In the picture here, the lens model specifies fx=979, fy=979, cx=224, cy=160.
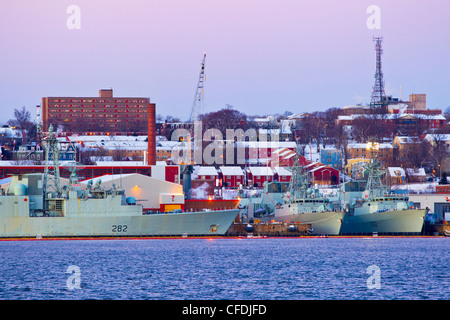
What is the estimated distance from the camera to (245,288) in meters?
50.0

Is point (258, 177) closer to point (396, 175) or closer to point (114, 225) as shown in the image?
point (396, 175)

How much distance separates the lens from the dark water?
1909 inches

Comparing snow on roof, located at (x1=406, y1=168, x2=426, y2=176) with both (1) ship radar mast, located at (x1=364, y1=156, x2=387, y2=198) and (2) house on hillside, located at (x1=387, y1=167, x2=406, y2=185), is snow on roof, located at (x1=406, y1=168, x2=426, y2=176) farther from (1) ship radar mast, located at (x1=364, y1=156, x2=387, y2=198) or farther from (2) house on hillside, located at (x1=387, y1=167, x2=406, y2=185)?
(1) ship radar mast, located at (x1=364, y1=156, x2=387, y2=198)

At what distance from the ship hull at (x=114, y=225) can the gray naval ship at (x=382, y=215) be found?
46.3 ft

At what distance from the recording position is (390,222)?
9088 centimetres

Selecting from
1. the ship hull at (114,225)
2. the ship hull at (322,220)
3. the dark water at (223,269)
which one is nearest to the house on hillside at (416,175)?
the ship hull at (322,220)

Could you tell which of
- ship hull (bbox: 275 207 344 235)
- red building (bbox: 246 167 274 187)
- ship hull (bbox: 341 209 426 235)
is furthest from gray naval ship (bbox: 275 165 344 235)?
red building (bbox: 246 167 274 187)

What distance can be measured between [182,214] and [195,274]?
2913 cm

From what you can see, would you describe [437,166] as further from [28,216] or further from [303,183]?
[28,216]

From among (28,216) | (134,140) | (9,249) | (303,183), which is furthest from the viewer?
Answer: (134,140)

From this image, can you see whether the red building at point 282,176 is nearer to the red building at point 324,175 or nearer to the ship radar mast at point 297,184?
the red building at point 324,175
